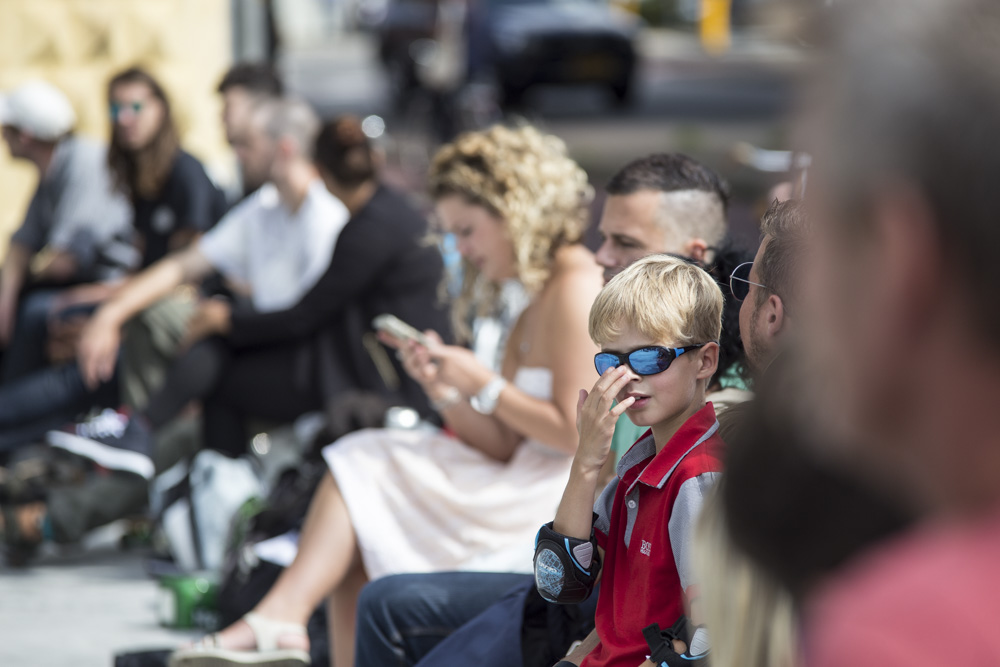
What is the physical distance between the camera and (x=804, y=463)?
780 millimetres

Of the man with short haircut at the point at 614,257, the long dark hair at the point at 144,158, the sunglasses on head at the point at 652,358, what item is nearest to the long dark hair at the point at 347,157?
the long dark hair at the point at 144,158

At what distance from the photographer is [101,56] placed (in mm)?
6605

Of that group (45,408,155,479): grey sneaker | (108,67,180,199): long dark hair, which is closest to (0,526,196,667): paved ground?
(45,408,155,479): grey sneaker

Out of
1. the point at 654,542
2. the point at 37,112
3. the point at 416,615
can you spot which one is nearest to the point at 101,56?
the point at 37,112

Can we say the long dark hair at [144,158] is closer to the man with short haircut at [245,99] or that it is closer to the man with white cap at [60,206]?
the man with white cap at [60,206]

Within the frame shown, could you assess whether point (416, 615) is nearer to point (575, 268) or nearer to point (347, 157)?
point (575, 268)

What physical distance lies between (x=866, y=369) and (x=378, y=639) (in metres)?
1.90

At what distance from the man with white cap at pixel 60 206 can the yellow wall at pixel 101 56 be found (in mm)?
1325

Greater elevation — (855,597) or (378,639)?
(855,597)

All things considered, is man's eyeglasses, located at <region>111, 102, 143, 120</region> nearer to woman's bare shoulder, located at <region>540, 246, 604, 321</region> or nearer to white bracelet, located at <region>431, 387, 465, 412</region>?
white bracelet, located at <region>431, 387, 465, 412</region>

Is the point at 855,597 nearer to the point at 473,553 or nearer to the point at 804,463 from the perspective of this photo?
the point at 804,463

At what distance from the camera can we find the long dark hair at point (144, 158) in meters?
4.84

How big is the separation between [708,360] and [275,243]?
116 inches

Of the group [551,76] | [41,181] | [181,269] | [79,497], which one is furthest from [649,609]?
[551,76]
